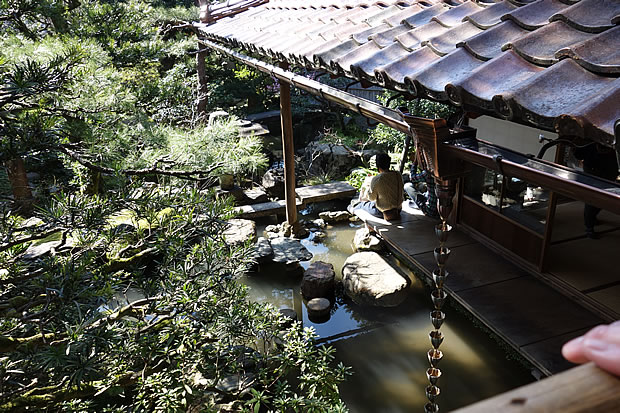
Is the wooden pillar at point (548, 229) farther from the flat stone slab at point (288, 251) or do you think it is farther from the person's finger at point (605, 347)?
the person's finger at point (605, 347)

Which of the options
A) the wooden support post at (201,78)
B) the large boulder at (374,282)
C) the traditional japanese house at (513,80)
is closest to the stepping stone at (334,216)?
the large boulder at (374,282)

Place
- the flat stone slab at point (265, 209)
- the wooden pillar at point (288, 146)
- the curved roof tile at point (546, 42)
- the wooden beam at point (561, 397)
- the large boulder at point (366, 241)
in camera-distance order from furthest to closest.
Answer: the flat stone slab at point (265, 209) → the large boulder at point (366, 241) → the wooden pillar at point (288, 146) → the curved roof tile at point (546, 42) → the wooden beam at point (561, 397)

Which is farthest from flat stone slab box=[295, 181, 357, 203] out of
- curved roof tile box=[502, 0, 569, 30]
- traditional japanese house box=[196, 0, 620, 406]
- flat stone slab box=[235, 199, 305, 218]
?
curved roof tile box=[502, 0, 569, 30]

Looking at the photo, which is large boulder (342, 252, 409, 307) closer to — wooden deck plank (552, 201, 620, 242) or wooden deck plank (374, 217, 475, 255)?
wooden deck plank (374, 217, 475, 255)

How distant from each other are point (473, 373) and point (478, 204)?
8.03ft

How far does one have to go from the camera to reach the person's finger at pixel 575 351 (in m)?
0.51

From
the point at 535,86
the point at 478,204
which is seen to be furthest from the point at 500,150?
the point at 478,204

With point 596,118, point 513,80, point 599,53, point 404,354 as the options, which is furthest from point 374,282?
point 596,118

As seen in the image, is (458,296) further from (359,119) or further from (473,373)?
(359,119)

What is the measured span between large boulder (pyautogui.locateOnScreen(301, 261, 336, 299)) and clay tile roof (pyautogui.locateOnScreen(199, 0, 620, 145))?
3858 millimetres

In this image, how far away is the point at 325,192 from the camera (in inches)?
397

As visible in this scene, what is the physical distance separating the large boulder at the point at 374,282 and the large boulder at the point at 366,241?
0.71 m

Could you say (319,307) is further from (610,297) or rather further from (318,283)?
(610,297)

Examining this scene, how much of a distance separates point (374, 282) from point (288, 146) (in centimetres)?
301
